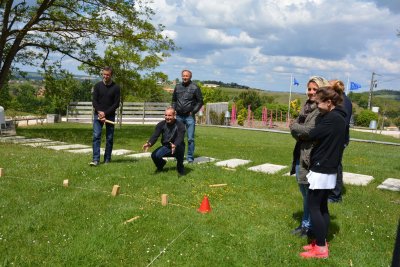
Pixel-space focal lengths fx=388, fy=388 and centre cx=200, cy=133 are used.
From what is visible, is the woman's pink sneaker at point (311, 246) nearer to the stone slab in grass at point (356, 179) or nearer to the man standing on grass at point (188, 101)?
the stone slab in grass at point (356, 179)

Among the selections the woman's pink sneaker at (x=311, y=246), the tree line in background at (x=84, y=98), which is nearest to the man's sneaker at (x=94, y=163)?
the woman's pink sneaker at (x=311, y=246)

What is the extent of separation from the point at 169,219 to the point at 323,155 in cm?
211

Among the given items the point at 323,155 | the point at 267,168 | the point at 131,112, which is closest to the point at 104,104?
the point at 267,168

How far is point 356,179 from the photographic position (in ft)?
26.4

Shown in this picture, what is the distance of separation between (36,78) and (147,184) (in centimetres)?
1252

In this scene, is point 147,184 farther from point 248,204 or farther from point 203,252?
point 203,252

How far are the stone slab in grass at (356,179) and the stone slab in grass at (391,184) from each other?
30cm

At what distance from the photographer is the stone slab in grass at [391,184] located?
7363mm

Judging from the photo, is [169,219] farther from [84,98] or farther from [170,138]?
[84,98]

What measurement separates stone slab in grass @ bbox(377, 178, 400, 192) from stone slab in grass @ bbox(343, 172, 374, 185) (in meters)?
0.30

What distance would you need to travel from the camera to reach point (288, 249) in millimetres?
4246

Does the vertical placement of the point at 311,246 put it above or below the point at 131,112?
below

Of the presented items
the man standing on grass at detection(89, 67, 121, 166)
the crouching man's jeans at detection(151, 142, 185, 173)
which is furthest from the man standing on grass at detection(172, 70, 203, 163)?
the crouching man's jeans at detection(151, 142, 185, 173)

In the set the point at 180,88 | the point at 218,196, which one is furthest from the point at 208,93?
the point at 218,196
